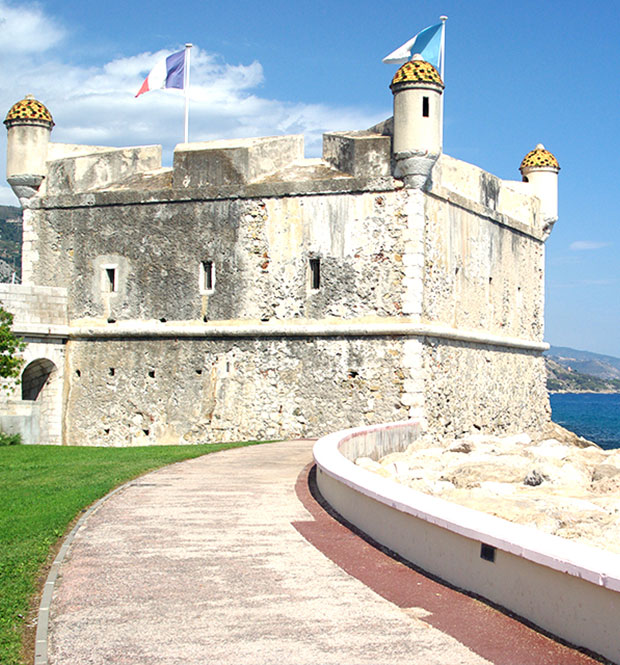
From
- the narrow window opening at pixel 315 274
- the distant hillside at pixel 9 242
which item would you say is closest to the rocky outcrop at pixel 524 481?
the narrow window opening at pixel 315 274

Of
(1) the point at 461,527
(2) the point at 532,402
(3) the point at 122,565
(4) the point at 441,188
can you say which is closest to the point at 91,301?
(4) the point at 441,188

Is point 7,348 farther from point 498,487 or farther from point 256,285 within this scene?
point 498,487

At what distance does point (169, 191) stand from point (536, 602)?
16106 mm

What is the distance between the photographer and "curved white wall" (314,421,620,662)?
4.73m

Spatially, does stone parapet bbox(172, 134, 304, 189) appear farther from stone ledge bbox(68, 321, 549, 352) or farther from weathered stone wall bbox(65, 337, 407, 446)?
weathered stone wall bbox(65, 337, 407, 446)

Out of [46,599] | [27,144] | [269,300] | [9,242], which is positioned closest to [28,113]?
[27,144]

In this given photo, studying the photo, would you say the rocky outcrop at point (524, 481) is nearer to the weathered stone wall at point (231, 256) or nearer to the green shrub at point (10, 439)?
the weathered stone wall at point (231, 256)

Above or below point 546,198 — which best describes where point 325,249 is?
below

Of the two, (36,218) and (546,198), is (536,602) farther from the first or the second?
(546,198)

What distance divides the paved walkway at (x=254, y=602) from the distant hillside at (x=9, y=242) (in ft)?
234

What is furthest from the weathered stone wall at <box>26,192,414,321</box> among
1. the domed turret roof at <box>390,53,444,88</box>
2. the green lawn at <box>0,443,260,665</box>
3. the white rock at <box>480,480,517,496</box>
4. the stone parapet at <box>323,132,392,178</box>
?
the white rock at <box>480,480,517,496</box>

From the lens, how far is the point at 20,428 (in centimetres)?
1894

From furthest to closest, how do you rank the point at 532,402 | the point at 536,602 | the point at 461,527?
the point at 532,402
the point at 461,527
the point at 536,602

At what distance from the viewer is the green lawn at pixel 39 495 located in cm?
584
